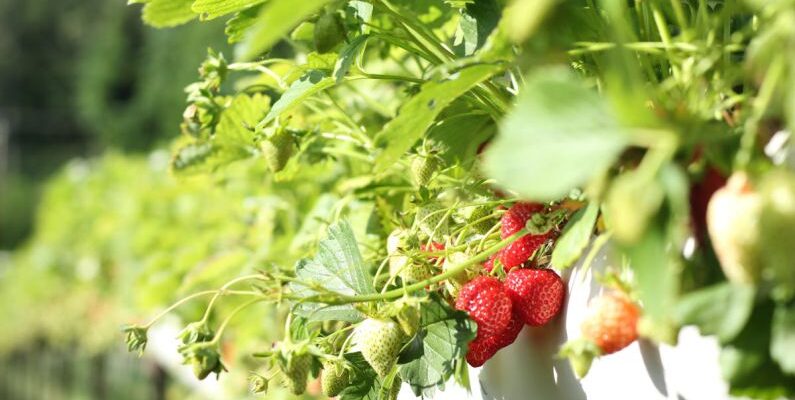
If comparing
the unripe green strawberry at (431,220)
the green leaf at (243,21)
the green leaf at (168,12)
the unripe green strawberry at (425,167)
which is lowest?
the unripe green strawberry at (431,220)

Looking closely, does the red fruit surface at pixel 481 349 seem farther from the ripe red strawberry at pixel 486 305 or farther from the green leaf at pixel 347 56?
the green leaf at pixel 347 56

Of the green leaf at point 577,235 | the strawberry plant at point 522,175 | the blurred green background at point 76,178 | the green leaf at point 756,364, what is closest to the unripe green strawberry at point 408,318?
the strawberry plant at point 522,175

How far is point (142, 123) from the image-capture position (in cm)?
929

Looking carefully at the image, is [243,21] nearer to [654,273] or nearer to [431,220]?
[431,220]

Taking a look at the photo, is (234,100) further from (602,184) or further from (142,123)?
(142,123)

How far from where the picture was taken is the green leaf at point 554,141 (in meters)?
0.31

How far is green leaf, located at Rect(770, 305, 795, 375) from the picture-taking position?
355mm

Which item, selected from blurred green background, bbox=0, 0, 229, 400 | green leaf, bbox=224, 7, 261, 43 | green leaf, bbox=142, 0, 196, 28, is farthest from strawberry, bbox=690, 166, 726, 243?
blurred green background, bbox=0, 0, 229, 400

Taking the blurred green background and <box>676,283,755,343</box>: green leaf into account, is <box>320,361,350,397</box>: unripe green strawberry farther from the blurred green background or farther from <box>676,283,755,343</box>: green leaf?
the blurred green background

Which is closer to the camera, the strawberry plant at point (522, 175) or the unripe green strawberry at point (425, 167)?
the strawberry plant at point (522, 175)

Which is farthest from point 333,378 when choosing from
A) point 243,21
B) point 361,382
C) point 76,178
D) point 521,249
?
point 76,178

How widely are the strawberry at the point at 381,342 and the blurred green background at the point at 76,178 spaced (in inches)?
55.8

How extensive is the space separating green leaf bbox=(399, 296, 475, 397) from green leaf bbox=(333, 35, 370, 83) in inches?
5.5

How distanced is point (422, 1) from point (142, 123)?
888 centimetres
